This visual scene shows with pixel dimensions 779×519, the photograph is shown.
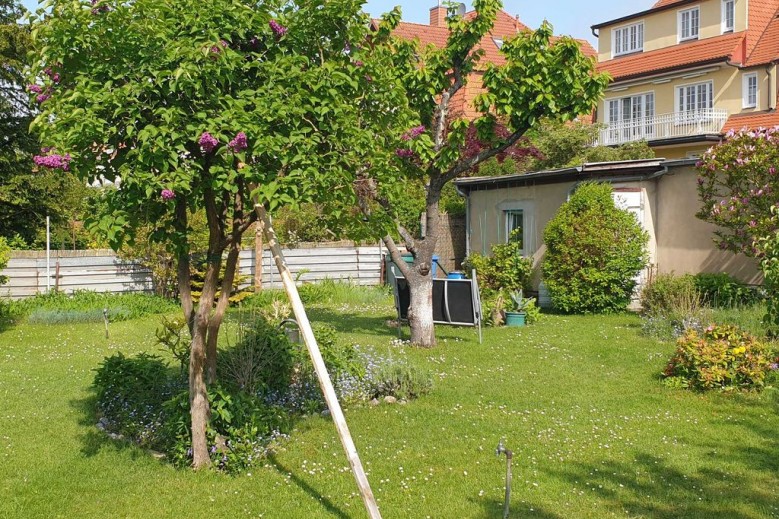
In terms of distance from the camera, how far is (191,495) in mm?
5641

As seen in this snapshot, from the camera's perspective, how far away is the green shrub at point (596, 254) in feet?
49.4

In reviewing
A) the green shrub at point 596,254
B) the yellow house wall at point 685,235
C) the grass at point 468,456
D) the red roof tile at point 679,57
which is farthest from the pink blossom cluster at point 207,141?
the red roof tile at point 679,57

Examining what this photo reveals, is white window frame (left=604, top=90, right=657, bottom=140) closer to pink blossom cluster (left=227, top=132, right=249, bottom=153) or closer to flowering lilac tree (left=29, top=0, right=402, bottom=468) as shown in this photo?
flowering lilac tree (left=29, top=0, right=402, bottom=468)

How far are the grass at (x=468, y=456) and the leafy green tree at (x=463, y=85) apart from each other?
2231 mm

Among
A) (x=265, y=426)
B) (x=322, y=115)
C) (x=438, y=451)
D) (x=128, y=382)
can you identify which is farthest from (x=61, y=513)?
(x=322, y=115)

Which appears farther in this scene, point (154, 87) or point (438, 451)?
point (438, 451)

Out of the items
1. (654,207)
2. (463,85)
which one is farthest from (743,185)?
(463,85)

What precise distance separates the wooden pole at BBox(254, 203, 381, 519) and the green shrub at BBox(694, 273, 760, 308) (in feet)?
33.0

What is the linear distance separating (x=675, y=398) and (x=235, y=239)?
205 inches

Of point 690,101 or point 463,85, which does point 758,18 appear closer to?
point 690,101

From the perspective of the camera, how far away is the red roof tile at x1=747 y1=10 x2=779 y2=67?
27933 mm

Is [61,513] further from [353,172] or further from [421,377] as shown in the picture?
[421,377]

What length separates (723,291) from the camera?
13688 millimetres

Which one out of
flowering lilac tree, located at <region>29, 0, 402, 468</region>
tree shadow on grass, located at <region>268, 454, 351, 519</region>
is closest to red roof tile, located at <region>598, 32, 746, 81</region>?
flowering lilac tree, located at <region>29, 0, 402, 468</region>
